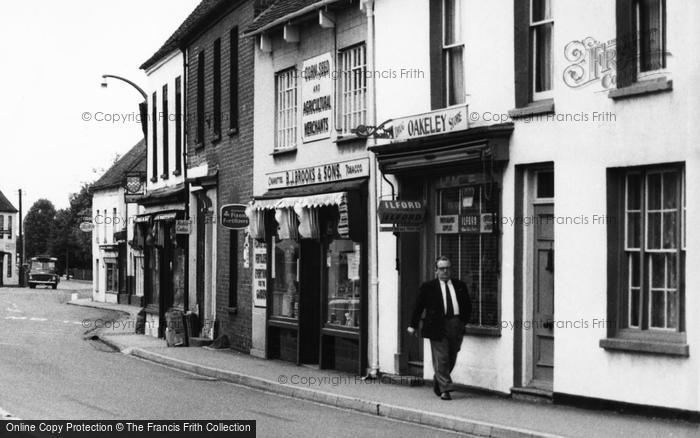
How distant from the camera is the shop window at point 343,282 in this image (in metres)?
20.0

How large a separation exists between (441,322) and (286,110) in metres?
8.52

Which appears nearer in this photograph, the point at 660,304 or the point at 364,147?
the point at 660,304

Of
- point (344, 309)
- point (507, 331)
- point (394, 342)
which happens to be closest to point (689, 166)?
point (507, 331)

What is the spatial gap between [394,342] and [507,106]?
4.55 metres

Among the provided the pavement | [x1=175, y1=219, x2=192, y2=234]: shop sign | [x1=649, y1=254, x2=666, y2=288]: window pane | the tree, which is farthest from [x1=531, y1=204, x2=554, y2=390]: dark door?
the tree

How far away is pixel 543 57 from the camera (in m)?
15.6

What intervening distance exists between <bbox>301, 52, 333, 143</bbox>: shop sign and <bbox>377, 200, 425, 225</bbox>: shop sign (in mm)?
3827

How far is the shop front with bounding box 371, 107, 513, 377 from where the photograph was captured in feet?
53.0

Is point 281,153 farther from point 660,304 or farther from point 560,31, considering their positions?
point 660,304

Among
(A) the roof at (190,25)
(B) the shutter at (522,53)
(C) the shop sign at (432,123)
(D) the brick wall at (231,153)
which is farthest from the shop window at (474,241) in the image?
(A) the roof at (190,25)

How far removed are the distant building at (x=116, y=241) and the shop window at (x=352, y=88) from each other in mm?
35920

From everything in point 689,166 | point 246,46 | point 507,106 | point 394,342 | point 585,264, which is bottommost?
point 394,342

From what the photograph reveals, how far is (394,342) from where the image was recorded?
18641mm

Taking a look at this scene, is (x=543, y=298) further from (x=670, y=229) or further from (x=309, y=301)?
(x=309, y=301)
